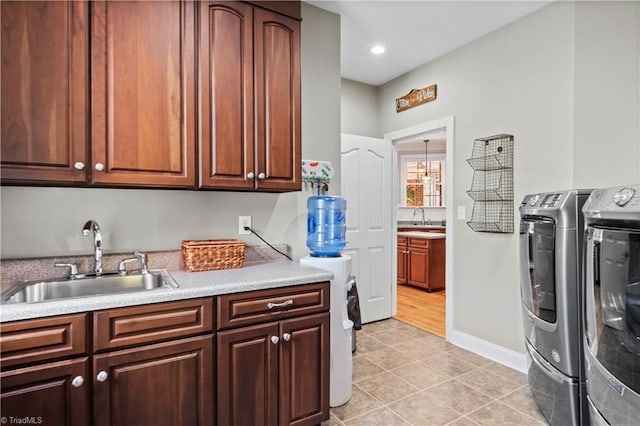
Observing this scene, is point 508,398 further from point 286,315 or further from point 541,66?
point 541,66

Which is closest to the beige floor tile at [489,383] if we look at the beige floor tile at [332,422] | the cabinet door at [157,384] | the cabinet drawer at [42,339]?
the beige floor tile at [332,422]

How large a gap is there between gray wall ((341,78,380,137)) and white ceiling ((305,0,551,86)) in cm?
40

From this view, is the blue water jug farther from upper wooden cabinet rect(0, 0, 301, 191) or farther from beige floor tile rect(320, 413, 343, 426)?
beige floor tile rect(320, 413, 343, 426)

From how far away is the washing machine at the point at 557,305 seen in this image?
184 centimetres

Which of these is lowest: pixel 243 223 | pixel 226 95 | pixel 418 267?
pixel 418 267

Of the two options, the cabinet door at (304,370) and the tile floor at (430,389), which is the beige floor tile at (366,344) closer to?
the tile floor at (430,389)

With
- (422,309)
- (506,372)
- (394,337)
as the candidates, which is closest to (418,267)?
(422,309)

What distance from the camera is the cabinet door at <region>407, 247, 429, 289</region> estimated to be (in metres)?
5.22

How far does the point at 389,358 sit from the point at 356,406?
78 cm

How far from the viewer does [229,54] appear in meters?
1.98

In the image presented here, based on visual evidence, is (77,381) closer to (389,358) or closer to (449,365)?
(389,358)

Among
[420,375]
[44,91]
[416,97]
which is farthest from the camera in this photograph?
[416,97]

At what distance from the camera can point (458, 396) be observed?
236 centimetres

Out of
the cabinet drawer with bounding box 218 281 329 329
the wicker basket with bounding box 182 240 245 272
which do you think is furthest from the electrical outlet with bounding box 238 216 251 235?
the cabinet drawer with bounding box 218 281 329 329
